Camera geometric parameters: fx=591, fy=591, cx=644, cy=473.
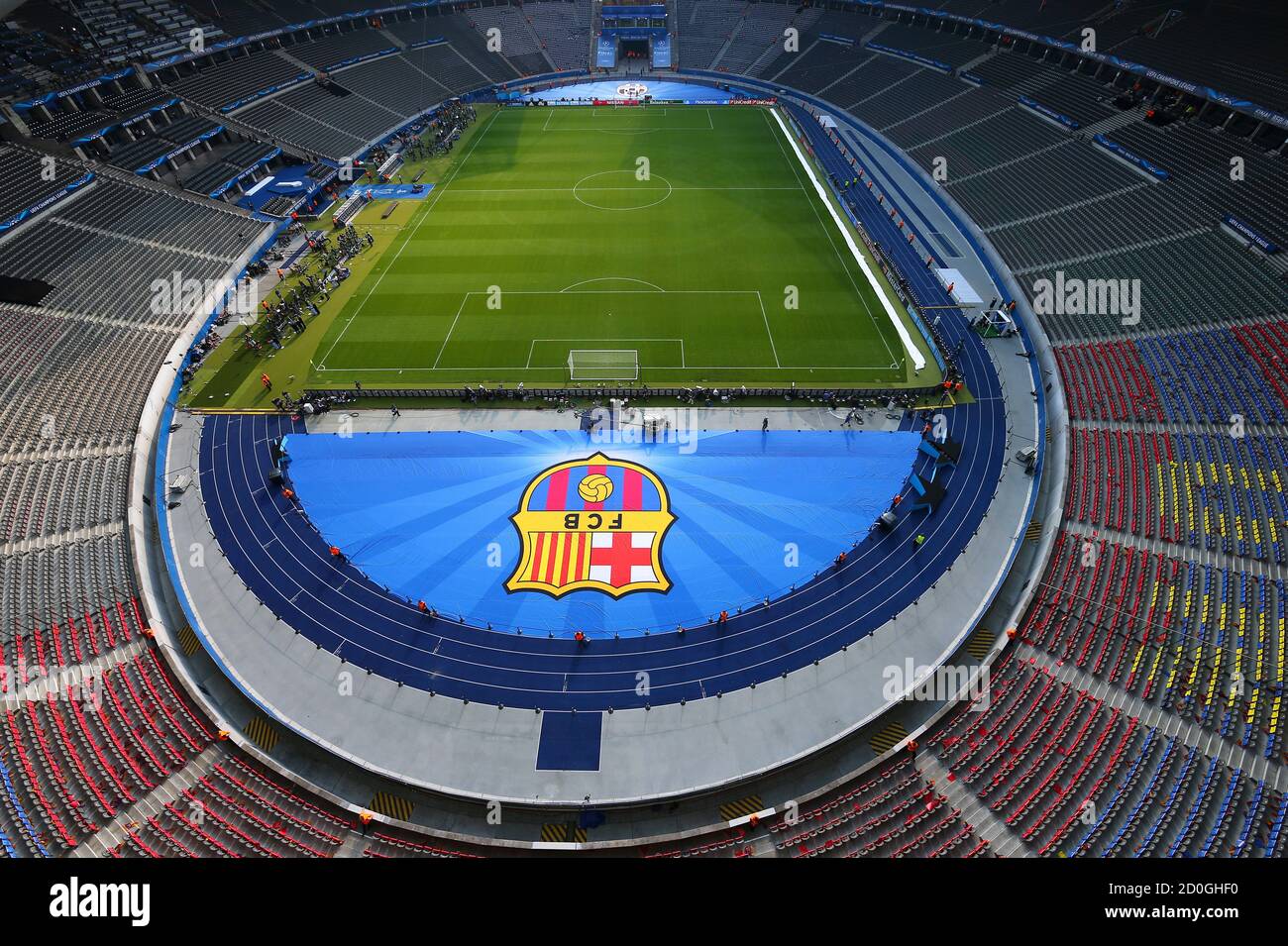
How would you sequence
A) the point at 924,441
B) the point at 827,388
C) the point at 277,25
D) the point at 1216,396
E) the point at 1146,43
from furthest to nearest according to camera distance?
the point at 277,25 < the point at 1146,43 < the point at 827,388 < the point at 924,441 < the point at 1216,396

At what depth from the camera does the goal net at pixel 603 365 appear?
3250 centimetres

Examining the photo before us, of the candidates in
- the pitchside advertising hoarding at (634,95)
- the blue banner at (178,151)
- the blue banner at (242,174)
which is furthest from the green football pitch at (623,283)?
the blue banner at (178,151)

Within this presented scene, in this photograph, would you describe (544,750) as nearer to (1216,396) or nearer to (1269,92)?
(1216,396)

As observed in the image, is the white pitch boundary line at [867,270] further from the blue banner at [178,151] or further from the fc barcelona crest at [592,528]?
the blue banner at [178,151]

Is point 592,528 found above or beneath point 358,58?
beneath

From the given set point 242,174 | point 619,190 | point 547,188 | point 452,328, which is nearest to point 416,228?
point 547,188

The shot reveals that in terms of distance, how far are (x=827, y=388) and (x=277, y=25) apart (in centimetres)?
7835

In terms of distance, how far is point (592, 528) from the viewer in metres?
24.8

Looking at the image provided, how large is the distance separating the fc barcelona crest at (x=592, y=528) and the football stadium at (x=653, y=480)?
19 centimetres

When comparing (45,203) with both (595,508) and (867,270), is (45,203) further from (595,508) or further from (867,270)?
(867,270)

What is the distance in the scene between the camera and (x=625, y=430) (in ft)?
96.5

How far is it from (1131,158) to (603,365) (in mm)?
42011

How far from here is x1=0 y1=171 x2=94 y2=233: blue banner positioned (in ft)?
117
